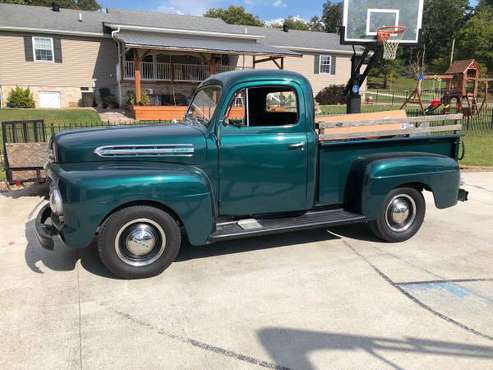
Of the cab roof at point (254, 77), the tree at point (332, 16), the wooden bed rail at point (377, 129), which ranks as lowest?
the wooden bed rail at point (377, 129)

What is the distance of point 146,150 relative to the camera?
431 cm

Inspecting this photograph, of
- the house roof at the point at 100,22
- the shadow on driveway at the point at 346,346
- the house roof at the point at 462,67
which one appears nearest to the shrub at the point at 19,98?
the house roof at the point at 100,22

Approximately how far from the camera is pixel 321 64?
29828 millimetres

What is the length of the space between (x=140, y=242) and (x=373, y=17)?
384 inches

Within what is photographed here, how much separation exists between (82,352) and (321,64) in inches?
1137

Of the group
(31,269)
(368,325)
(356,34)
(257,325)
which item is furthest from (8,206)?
(356,34)

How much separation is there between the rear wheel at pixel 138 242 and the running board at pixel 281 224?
447 mm

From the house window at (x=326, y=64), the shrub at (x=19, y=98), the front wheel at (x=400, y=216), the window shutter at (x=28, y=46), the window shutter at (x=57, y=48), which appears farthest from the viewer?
the house window at (x=326, y=64)

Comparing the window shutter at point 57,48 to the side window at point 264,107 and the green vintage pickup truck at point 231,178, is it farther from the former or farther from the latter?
the side window at point 264,107

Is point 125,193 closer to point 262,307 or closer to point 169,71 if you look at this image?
→ point 262,307

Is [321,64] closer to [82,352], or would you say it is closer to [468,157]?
[468,157]

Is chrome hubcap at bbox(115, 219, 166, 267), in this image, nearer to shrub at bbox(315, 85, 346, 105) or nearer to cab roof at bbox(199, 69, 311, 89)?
cab roof at bbox(199, 69, 311, 89)

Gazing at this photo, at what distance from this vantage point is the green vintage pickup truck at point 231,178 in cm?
404

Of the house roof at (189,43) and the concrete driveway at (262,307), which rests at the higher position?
the house roof at (189,43)
